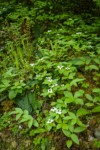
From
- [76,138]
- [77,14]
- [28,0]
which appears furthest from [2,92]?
[28,0]

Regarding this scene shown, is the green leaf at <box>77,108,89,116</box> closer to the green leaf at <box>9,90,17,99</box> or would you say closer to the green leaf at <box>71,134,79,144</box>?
the green leaf at <box>71,134,79,144</box>

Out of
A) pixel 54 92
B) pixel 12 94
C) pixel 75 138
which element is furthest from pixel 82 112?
pixel 12 94

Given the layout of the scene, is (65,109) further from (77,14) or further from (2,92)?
(77,14)

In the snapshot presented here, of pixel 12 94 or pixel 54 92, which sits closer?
pixel 54 92

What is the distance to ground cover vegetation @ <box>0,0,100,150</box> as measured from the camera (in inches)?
123

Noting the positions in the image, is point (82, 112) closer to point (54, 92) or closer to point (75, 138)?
point (75, 138)

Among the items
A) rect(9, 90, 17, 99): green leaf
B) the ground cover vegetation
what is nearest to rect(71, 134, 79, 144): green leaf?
the ground cover vegetation

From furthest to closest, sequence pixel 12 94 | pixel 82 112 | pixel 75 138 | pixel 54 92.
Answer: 1. pixel 12 94
2. pixel 54 92
3. pixel 82 112
4. pixel 75 138

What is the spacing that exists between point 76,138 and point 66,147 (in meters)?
0.24

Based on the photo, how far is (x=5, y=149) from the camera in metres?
3.31

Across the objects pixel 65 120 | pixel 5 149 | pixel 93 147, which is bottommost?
pixel 5 149

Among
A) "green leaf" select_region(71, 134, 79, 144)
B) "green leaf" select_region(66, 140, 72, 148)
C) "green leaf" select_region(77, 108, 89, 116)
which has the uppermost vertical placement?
"green leaf" select_region(77, 108, 89, 116)

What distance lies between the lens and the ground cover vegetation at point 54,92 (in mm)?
3119

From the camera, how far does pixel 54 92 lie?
3504mm
